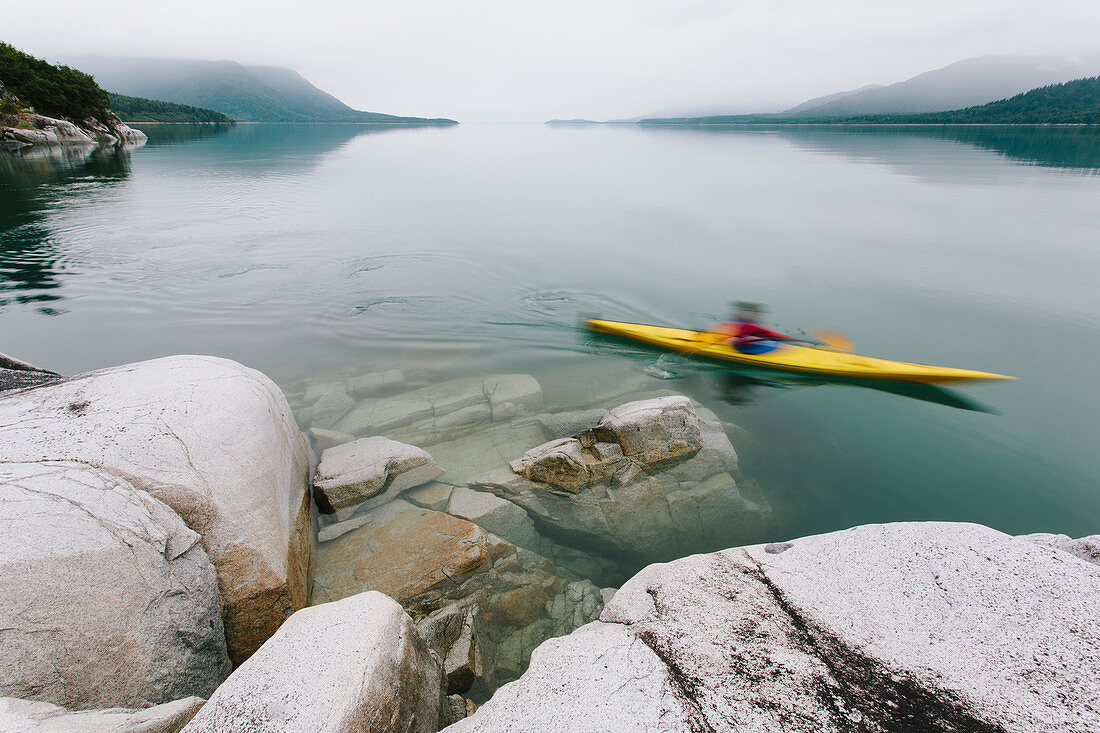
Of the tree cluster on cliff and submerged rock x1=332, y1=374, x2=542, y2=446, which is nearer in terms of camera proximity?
submerged rock x1=332, y1=374, x2=542, y2=446

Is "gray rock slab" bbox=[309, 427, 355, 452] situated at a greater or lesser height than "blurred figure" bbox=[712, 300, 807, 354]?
lesser

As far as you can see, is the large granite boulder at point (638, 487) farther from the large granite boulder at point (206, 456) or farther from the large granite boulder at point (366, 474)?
the large granite boulder at point (206, 456)

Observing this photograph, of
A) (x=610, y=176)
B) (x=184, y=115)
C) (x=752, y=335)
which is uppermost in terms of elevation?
(x=184, y=115)

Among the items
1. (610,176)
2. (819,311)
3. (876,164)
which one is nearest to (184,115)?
(610,176)

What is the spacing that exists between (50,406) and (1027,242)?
2691 cm

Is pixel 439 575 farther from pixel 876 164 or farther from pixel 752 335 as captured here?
pixel 876 164

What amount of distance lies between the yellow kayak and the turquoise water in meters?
0.39

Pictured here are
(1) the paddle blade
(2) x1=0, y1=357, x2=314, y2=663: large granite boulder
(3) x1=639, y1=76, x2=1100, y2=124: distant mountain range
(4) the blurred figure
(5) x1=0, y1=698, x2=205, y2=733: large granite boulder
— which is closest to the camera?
(5) x1=0, y1=698, x2=205, y2=733: large granite boulder

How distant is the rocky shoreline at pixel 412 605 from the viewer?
254 centimetres

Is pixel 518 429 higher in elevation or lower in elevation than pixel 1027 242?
lower

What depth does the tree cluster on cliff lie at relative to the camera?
50.6m

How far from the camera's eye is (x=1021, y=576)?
315cm

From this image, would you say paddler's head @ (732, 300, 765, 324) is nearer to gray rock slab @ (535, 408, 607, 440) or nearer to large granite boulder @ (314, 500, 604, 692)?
gray rock slab @ (535, 408, 607, 440)

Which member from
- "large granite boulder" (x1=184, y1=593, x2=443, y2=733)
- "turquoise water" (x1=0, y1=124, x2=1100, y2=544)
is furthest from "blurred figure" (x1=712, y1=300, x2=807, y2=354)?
"large granite boulder" (x1=184, y1=593, x2=443, y2=733)
